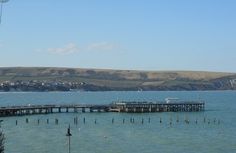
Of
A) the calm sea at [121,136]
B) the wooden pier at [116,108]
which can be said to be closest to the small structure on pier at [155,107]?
the wooden pier at [116,108]

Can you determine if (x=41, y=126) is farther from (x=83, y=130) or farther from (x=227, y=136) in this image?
(x=227, y=136)

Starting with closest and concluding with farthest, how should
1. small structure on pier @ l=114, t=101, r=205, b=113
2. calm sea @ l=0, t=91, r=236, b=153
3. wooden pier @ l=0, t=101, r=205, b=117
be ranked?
calm sea @ l=0, t=91, r=236, b=153, wooden pier @ l=0, t=101, r=205, b=117, small structure on pier @ l=114, t=101, r=205, b=113

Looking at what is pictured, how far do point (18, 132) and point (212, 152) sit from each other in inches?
1625

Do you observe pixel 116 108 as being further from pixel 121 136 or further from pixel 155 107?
pixel 121 136

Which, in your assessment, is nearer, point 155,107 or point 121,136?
point 121,136

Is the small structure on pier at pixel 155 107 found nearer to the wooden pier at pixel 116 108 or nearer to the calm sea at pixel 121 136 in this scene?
the wooden pier at pixel 116 108

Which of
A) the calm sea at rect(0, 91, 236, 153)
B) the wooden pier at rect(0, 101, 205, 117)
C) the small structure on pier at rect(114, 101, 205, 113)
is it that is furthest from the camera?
the small structure on pier at rect(114, 101, 205, 113)

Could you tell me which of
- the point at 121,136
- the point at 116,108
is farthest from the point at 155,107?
the point at 121,136

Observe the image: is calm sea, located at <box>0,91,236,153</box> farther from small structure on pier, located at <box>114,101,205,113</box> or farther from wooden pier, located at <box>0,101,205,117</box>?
small structure on pier, located at <box>114,101,205,113</box>

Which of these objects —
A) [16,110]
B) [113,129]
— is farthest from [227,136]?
[16,110]

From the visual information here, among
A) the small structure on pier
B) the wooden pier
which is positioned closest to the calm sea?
the wooden pier

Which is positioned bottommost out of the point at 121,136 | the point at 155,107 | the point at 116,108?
the point at 121,136

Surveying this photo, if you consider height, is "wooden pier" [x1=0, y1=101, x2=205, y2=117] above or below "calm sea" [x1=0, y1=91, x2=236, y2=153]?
above

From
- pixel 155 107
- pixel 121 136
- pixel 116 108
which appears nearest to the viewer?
pixel 121 136
